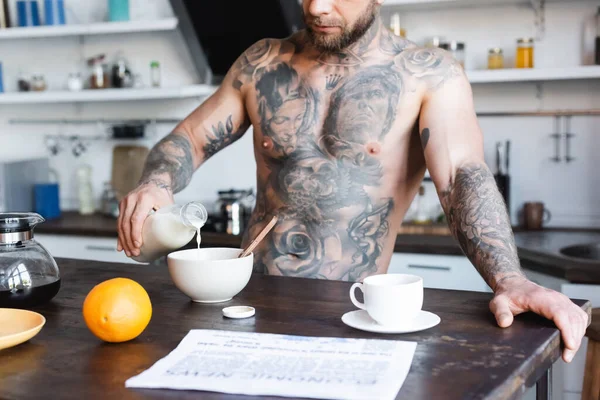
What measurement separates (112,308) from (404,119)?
101 centimetres

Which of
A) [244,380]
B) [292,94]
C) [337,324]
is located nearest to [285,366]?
[244,380]

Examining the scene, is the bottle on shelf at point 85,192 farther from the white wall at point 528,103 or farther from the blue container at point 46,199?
the white wall at point 528,103

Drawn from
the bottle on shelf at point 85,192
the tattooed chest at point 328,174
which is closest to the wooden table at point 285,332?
the tattooed chest at point 328,174

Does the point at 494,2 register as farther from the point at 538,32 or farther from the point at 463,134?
the point at 463,134

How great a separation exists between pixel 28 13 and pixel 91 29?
15.7 inches

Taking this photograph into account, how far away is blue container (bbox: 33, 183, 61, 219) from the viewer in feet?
12.6

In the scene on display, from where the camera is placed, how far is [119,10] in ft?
12.1

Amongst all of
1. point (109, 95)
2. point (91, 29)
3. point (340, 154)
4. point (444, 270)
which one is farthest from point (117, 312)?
point (91, 29)

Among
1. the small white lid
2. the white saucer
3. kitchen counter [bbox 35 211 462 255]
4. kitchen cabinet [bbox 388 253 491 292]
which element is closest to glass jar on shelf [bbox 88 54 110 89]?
kitchen counter [bbox 35 211 462 255]

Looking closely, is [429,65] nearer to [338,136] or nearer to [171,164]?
[338,136]

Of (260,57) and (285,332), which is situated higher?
(260,57)

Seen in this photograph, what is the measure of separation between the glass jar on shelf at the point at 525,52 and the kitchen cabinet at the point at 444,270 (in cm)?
88

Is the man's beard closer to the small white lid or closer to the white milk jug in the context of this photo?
the white milk jug

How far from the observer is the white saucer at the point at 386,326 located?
1.18 metres
